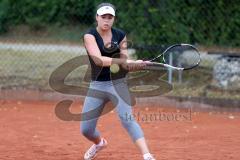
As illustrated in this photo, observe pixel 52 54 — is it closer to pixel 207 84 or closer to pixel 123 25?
pixel 123 25

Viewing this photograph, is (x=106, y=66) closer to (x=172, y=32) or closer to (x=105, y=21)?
(x=105, y=21)

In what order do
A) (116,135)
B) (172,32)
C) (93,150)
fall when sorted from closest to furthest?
(93,150) < (116,135) < (172,32)

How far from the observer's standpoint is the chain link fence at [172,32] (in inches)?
431

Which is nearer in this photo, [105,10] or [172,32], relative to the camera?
[105,10]

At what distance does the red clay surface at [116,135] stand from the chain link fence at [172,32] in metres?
0.82

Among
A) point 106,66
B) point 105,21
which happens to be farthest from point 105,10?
point 106,66

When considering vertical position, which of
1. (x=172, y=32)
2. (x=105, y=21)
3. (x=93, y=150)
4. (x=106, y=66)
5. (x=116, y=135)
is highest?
(x=105, y=21)

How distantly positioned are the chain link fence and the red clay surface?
816 mm

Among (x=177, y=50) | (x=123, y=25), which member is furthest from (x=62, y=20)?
(x=177, y=50)

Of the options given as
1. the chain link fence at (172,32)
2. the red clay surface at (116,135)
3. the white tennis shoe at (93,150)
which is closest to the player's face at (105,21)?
the white tennis shoe at (93,150)

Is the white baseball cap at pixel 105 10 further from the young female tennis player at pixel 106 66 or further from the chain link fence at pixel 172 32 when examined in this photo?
the chain link fence at pixel 172 32

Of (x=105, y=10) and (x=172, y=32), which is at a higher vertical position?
(x=105, y=10)

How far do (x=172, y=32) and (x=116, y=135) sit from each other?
3458 mm

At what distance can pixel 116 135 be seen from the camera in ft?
27.4
